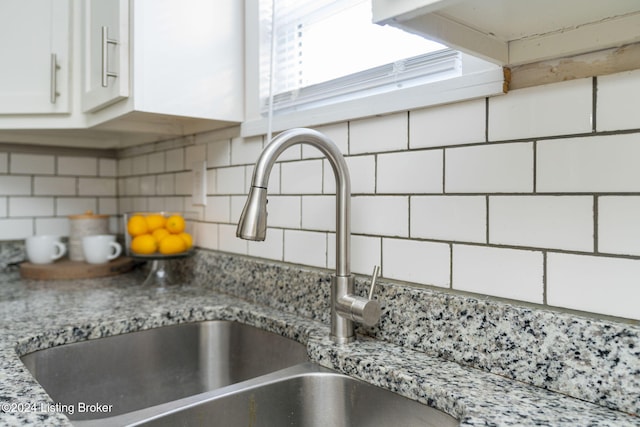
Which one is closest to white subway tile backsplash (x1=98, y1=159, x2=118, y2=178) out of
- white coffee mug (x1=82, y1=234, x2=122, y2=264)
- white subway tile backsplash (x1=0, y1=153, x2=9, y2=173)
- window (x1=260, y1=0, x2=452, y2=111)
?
white subway tile backsplash (x1=0, y1=153, x2=9, y2=173)

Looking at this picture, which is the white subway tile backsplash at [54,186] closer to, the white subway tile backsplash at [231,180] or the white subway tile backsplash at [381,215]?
the white subway tile backsplash at [231,180]

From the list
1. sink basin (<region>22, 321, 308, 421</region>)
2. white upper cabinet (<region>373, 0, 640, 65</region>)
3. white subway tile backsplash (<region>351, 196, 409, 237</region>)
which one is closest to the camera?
white upper cabinet (<region>373, 0, 640, 65</region>)

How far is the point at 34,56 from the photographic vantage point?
1389 mm

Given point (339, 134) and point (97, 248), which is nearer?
point (339, 134)

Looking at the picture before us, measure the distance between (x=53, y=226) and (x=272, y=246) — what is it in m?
1.12

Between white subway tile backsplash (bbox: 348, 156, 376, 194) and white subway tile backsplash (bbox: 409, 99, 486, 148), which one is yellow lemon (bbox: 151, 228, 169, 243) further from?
white subway tile backsplash (bbox: 409, 99, 486, 148)

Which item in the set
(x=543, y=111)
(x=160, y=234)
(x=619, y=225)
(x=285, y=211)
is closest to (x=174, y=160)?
(x=160, y=234)

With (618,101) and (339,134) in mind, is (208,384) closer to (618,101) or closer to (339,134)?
(339,134)

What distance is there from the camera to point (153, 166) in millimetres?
1741

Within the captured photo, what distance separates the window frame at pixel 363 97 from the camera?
79 cm

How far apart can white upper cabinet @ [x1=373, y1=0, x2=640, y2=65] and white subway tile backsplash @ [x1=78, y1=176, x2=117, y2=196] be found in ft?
5.62

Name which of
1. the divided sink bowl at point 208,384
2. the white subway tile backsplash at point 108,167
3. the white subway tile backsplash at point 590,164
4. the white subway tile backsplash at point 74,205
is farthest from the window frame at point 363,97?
the white subway tile backsplash at point 108,167

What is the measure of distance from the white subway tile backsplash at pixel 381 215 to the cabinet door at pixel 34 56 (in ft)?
3.09

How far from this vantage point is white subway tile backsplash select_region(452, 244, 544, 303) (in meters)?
0.73
